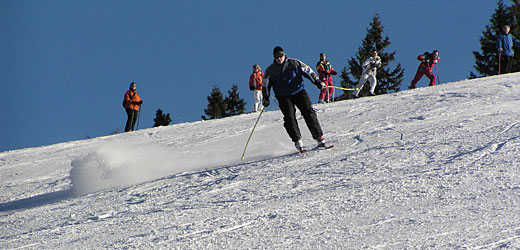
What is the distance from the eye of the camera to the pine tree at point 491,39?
37.9 m

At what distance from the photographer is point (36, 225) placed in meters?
6.30

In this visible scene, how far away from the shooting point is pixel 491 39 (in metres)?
38.6

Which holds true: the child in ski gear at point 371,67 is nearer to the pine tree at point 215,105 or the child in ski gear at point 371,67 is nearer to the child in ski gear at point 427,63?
the child in ski gear at point 427,63

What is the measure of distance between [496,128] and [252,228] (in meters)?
5.53

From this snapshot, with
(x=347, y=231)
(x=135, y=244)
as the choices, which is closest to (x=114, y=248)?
(x=135, y=244)

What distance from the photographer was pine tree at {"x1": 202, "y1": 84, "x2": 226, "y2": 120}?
167ft

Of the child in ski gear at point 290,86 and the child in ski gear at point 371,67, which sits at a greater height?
the child in ski gear at point 371,67

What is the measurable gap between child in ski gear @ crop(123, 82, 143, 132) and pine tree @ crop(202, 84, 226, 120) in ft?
107

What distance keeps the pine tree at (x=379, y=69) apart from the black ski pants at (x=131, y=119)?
23.1 m

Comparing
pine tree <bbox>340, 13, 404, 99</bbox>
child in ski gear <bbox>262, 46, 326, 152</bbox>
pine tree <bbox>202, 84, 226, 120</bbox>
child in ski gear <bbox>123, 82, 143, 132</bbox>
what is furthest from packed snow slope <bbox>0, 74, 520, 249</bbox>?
pine tree <bbox>202, 84, 226, 120</bbox>

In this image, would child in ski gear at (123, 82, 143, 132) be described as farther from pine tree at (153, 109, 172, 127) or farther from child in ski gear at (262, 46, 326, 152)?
pine tree at (153, 109, 172, 127)

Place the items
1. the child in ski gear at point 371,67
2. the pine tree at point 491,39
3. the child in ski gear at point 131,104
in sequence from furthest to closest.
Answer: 1. the pine tree at point 491,39
2. the child in ski gear at point 371,67
3. the child in ski gear at point 131,104

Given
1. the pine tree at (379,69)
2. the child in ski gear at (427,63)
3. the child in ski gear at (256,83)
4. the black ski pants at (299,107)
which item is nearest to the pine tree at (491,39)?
the pine tree at (379,69)

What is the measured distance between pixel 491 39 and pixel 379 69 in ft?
28.0
